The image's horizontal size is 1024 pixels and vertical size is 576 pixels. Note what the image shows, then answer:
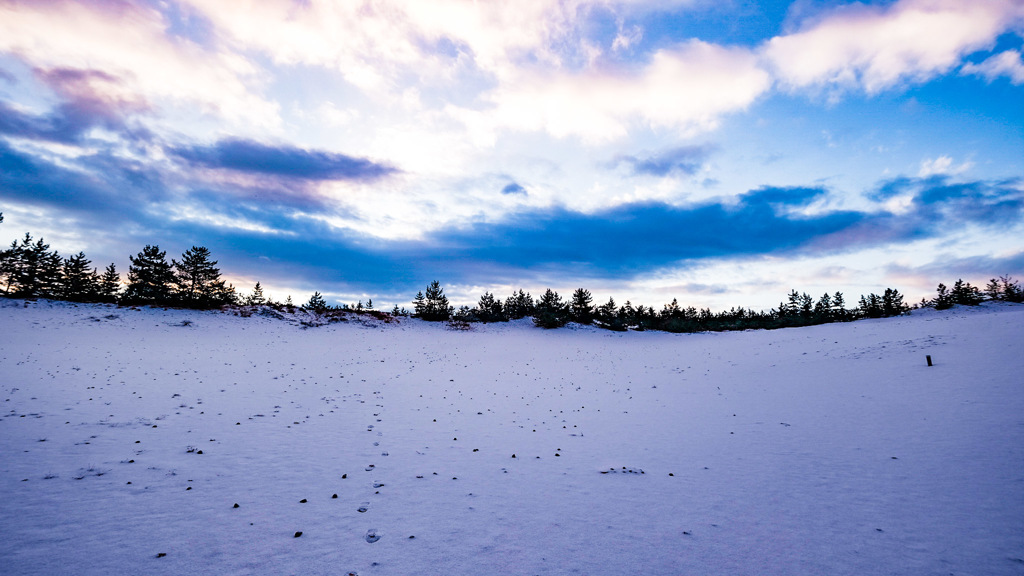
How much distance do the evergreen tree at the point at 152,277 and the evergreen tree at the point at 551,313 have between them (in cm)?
3362

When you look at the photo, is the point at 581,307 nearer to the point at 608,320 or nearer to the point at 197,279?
the point at 608,320

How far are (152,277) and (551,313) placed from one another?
37.6 meters

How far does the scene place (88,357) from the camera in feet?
54.8

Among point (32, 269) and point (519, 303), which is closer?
point (32, 269)

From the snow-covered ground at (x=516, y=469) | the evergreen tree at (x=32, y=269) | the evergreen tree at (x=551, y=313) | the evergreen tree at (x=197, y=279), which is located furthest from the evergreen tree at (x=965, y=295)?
the evergreen tree at (x=32, y=269)

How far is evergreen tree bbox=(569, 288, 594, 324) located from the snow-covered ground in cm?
2600

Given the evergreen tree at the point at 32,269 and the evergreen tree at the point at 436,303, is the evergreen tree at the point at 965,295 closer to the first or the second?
the evergreen tree at the point at 436,303

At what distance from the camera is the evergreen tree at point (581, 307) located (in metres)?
43.0

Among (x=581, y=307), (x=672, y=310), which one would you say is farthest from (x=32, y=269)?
(x=672, y=310)

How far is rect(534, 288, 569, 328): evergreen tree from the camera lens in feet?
131

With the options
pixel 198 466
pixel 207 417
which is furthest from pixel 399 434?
pixel 207 417

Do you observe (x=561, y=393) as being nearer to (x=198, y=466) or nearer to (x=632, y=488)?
(x=632, y=488)

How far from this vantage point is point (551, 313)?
41.1 metres

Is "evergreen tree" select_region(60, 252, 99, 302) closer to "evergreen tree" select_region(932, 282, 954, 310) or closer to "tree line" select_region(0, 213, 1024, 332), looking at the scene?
"tree line" select_region(0, 213, 1024, 332)
